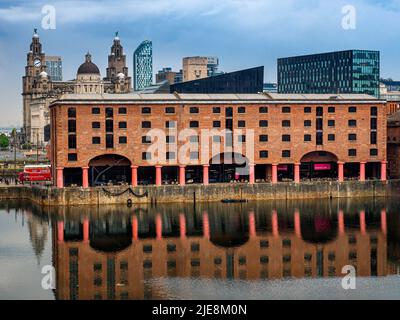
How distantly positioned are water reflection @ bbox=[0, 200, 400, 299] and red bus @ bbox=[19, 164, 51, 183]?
3072 centimetres

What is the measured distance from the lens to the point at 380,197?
395 ft

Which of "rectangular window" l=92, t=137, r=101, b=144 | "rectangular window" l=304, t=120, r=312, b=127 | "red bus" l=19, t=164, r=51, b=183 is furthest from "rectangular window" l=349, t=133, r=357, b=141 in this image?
"red bus" l=19, t=164, r=51, b=183

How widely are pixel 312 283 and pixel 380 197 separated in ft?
196

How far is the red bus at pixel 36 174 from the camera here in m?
139

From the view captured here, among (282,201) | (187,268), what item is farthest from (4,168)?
(187,268)

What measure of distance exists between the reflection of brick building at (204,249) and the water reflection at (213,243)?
0.27 feet

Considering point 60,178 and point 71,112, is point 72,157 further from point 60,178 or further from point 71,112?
point 71,112

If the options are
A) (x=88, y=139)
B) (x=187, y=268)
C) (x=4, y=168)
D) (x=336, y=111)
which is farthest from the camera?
(x=4, y=168)

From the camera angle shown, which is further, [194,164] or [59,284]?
[194,164]

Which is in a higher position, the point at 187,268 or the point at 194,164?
the point at 194,164

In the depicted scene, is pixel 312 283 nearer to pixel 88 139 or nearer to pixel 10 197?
pixel 88 139

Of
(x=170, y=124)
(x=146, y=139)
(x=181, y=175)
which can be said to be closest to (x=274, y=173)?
(x=181, y=175)
